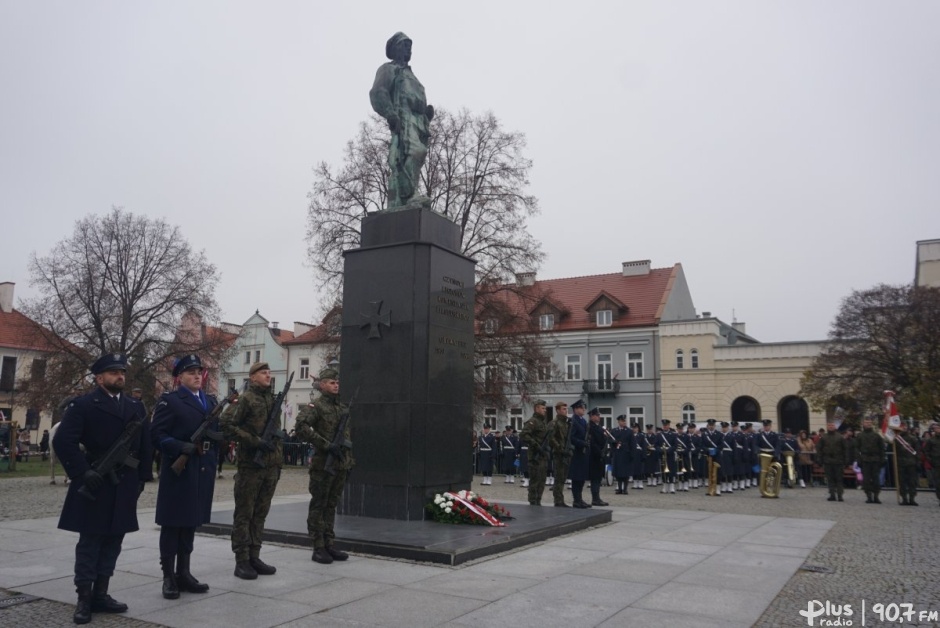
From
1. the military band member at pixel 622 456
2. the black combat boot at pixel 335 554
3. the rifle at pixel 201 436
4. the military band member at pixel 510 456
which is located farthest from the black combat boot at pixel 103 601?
the military band member at pixel 510 456

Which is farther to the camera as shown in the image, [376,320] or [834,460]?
[834,460]

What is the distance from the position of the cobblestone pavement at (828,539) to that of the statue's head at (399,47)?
8521mm

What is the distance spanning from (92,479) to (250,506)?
161cm

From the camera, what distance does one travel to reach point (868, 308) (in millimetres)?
30547

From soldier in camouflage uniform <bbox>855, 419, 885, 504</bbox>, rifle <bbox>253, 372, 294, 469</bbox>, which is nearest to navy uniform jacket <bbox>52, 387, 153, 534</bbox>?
rifle <bbox>253, 372, 294, 469</bbox>

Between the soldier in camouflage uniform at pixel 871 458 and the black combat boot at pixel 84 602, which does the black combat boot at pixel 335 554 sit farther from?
the soldier in camouflage uniform at pixel 871 458

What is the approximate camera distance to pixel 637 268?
47312 millimetres

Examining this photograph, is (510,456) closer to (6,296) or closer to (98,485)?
(98,485)

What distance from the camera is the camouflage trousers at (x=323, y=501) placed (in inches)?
279

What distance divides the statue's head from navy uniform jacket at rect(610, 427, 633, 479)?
35.4 feet

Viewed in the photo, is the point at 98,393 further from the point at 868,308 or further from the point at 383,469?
the point at 868,308

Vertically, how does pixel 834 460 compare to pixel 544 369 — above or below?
below

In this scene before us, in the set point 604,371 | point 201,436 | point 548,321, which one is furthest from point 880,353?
point 201,436

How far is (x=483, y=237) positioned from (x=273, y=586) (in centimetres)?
2119
